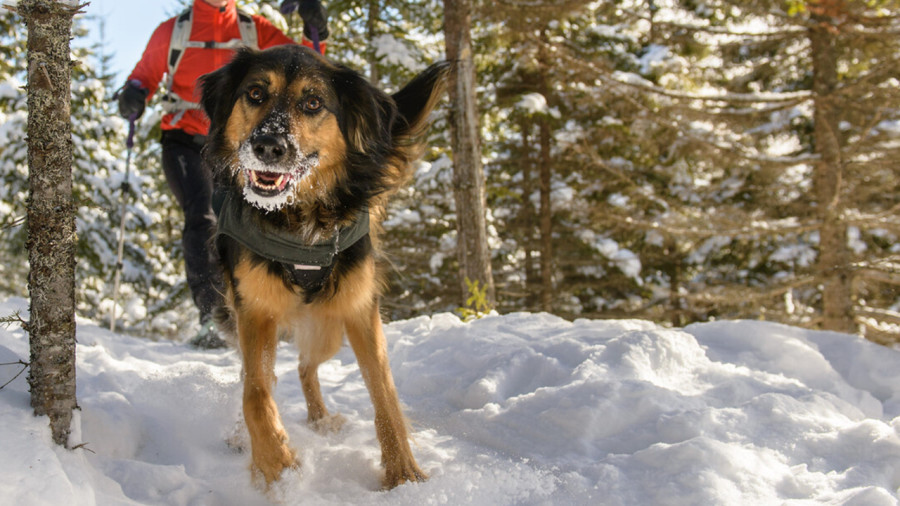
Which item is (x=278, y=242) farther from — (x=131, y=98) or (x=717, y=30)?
(x=717, y=30)

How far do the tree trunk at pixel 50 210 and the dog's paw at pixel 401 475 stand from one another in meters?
1.22

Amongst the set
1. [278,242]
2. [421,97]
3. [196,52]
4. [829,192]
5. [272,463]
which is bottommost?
[272,463]

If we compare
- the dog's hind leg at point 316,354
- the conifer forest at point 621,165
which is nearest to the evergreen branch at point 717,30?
the conifer forest at point 621,165

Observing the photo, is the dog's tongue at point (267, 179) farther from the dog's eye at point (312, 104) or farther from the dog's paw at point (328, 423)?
the dog's paw at point (328, 423)

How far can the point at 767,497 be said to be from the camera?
216 centimetres

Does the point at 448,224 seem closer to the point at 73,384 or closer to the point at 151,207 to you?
the point at 151,207

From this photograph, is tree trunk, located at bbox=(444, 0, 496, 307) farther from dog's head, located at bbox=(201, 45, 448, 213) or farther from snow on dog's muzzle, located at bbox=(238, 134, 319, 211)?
snow on dog's muzzle, located at bbox=(238, 134, 319, 211)

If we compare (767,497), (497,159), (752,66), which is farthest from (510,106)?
(767,497)

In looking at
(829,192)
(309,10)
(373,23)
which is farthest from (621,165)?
(309,10)

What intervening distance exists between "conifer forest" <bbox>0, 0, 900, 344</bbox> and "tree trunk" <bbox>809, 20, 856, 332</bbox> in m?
0.04

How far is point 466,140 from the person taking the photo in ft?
24.6

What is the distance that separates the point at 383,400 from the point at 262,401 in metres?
0.55

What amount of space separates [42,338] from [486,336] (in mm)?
2943

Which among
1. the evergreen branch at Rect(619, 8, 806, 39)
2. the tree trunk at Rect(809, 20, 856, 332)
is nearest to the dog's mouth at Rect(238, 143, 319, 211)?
the tree trunk at Rect(809, 20, 856, 332)
